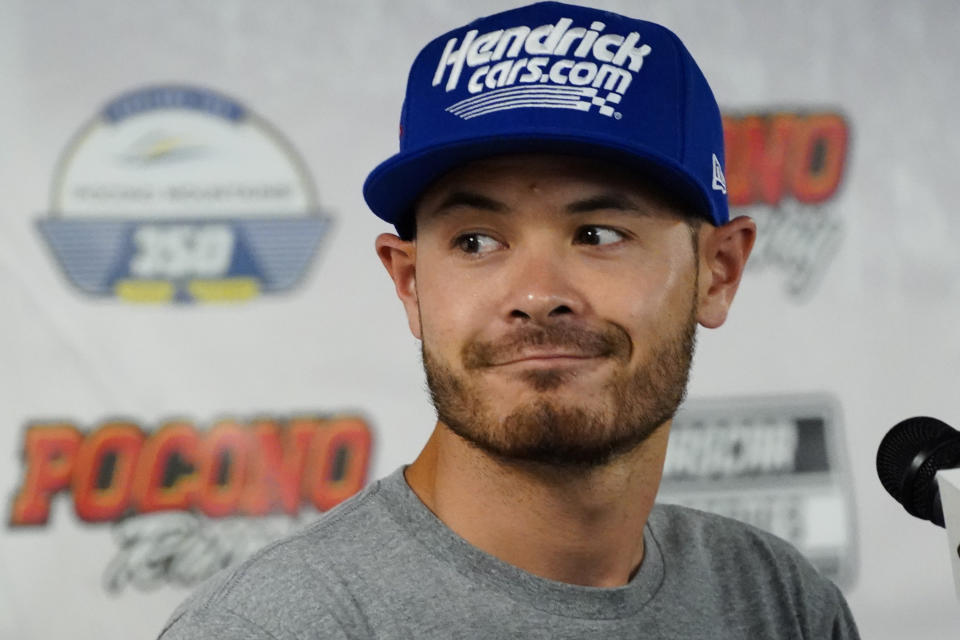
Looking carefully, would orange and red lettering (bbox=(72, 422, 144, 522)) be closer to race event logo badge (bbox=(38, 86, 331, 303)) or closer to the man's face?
race event logo badge (bbox=(38, 86, 331, 303))

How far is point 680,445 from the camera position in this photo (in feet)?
7.29

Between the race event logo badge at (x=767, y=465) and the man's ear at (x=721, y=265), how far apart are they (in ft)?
3.99

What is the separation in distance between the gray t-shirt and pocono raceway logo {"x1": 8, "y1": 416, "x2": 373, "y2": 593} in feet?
4.09

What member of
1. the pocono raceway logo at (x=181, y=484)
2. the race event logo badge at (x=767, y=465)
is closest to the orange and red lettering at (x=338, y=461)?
the pocono raceway logo at (x=181, y=484)

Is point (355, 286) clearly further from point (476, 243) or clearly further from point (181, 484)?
point (476, 243)

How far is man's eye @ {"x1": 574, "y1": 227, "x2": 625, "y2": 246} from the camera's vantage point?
866mm

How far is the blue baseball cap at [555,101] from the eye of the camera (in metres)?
0.83

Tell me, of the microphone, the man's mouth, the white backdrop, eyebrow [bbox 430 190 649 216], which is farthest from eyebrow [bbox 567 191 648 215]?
the white backdrop

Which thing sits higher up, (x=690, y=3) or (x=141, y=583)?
(x=690, y=3)

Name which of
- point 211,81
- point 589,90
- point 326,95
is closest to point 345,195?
point 326,95

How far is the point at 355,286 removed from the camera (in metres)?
2.16

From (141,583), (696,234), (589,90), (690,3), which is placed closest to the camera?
(589,90)

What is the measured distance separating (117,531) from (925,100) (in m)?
1.86

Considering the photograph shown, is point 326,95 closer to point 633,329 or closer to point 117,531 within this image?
point 117,531
